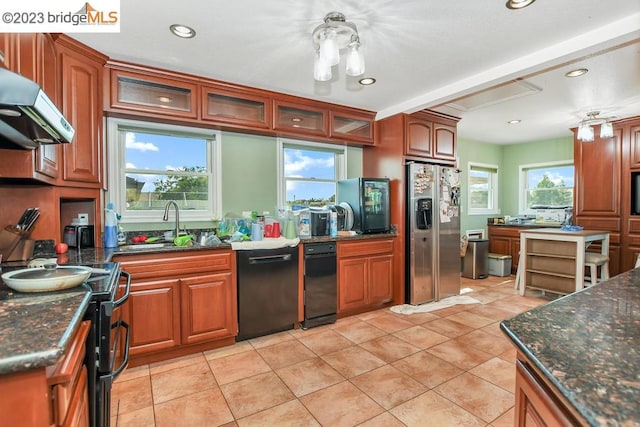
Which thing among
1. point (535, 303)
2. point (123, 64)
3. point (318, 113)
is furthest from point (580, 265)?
point (123, 64)

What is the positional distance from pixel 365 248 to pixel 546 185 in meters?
4.37

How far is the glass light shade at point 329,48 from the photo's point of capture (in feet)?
5.80

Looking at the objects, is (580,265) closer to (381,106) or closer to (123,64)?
(381,106)

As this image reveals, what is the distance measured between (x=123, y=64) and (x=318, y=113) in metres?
1.80

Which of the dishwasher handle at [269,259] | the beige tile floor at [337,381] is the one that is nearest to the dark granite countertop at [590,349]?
the beige tile floor at [337,381]

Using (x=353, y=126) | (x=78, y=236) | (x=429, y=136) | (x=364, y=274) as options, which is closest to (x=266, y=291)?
(x=364, y=274)

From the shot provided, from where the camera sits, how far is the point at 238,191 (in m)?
3.31

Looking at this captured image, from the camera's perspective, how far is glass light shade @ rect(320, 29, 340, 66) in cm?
177

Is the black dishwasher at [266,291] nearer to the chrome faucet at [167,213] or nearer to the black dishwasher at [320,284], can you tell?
the black dishwasher at [320,284]

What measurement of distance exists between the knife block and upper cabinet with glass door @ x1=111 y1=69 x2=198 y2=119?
1108 millimetres

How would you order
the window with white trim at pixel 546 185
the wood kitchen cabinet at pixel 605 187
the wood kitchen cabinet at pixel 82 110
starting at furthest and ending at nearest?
the window with white trim at pixel 546 185 < the wood kitchen cabinet at pixel 605 187 < the wood kitchen cabinet at pixel 82 110

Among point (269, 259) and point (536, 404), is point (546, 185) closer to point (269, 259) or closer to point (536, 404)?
point (269, 259)

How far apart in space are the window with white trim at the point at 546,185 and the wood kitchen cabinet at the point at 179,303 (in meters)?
5.71

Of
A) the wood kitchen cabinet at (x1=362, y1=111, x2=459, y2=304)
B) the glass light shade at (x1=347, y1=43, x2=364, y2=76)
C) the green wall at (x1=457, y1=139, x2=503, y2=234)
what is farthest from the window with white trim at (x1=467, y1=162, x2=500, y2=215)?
the glass light shade at (x1=347, y1=43, x2=364, y2=76)
